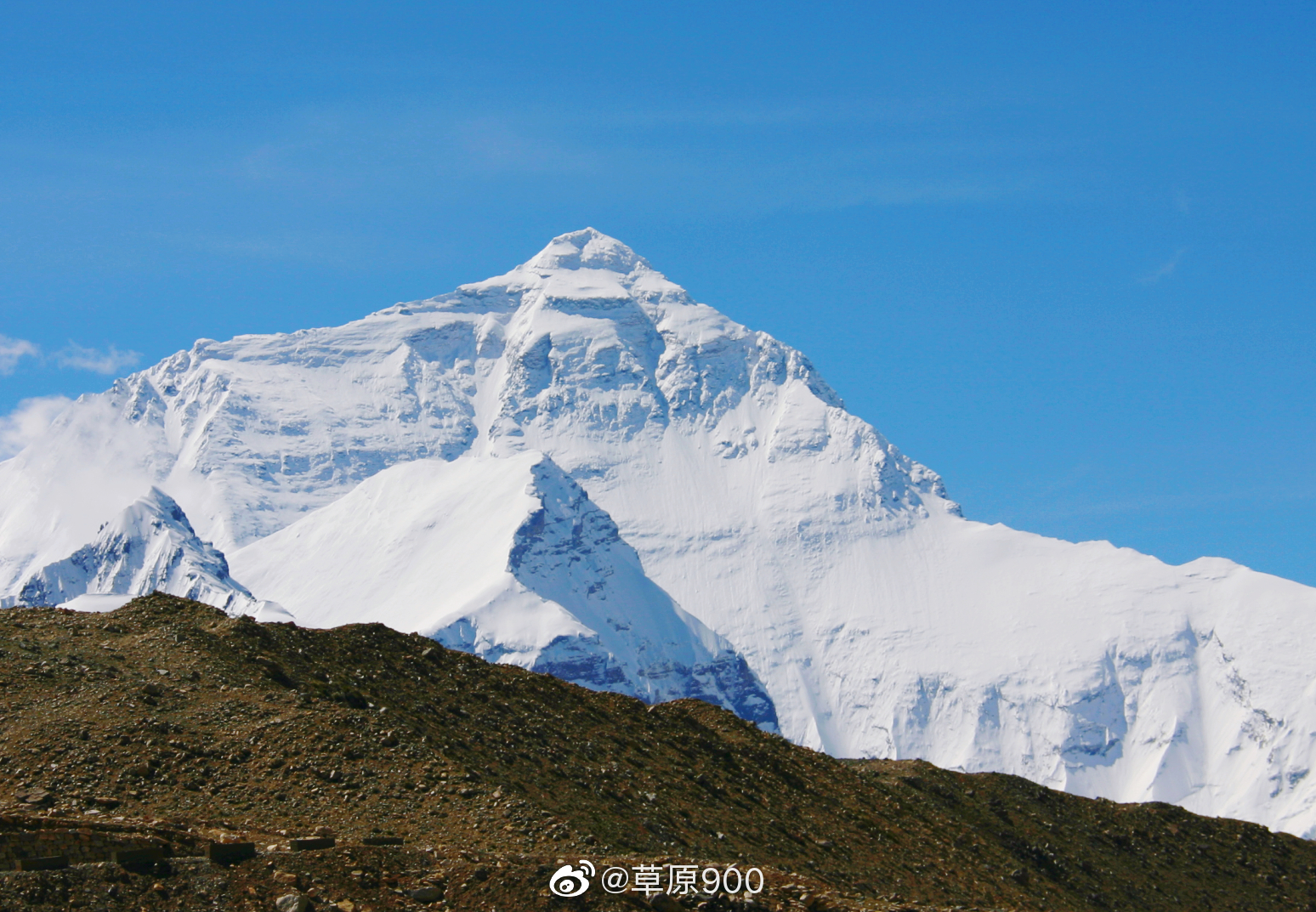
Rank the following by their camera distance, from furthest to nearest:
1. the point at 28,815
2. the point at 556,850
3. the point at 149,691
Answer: the point at 149,691
the point at 556,850
the point at 28,815

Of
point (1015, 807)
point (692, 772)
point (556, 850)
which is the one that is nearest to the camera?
point (556, 850)

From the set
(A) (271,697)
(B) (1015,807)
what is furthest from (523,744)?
(B) (1015,807)

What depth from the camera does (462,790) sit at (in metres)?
40.2

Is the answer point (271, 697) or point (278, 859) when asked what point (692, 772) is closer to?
point (271, 697)

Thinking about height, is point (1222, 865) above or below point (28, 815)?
above

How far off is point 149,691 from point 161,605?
8.91 meters

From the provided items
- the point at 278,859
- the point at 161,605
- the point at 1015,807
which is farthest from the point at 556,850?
the point at 1015,807

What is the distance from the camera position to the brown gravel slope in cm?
3384

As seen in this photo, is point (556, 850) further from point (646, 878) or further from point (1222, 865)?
point (1222, 865)

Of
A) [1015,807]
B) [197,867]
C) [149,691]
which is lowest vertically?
[197,867]

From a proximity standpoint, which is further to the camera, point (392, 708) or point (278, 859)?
point (392, 708)

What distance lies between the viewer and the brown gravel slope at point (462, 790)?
33.8 metres

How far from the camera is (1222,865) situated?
62.8 meters

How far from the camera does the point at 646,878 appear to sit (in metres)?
33.5
